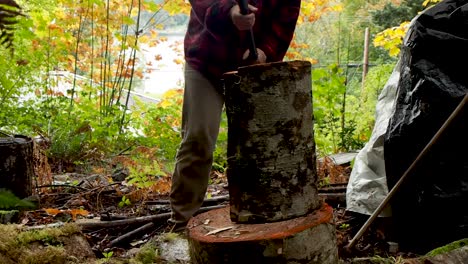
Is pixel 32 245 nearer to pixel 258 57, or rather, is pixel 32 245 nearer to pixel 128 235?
pixel 128 235

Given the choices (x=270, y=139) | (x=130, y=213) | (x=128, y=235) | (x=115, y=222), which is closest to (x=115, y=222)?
(x=115, y=222)

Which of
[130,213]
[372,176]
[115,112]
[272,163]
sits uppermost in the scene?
[115,112]

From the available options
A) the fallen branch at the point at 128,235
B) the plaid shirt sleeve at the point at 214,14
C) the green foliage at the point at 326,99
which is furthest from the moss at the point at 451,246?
the green foliage at the point at 326,99

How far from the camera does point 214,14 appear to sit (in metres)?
2.51

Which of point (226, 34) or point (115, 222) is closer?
point (226, 34)

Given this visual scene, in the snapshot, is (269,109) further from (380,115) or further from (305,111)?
(380,115)

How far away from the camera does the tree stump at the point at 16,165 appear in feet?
11.1

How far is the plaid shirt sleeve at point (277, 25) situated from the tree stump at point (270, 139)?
0.81 m

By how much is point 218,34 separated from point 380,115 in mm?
1275

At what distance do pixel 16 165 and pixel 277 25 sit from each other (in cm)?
201

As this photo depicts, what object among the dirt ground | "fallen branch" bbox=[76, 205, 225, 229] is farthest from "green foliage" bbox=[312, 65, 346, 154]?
"fallen branch" bbox=[76, 205, 225, 229]

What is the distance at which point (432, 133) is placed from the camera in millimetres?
2678

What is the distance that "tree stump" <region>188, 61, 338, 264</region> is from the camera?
1.92 meters

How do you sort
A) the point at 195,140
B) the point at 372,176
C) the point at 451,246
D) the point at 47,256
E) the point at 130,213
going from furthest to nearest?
the point at 130,213 → the point at 372,176 → the point at 195,140 → the point at 451,246 → the point at 47,256
